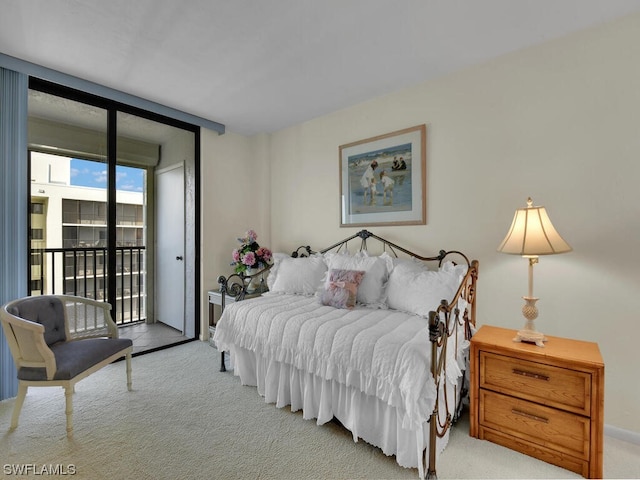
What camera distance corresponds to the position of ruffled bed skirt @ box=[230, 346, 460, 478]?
155cm

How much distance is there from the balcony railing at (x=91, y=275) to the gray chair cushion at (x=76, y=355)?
0.78 metres

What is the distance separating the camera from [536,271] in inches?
82.3

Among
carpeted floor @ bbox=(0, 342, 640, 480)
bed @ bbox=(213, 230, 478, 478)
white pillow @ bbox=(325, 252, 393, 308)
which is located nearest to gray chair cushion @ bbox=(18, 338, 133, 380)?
carpeted floor @ bbox=(0, 342, 640, 480)

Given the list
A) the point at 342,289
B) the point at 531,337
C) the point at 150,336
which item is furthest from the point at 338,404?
the point at 150,336

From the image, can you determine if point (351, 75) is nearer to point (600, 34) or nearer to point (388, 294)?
point (600, 34)

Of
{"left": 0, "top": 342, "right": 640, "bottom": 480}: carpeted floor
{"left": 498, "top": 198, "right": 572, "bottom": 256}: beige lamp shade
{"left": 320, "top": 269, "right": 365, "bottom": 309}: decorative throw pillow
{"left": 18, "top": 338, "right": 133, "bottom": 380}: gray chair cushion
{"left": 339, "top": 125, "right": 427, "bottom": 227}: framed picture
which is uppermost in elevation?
{"left": 339, "top": 125, "right": 427, "bottom": 227}: framed picture

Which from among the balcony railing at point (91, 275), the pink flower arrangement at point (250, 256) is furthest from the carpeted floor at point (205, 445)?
the pink flower arrangement at point (250, 256)

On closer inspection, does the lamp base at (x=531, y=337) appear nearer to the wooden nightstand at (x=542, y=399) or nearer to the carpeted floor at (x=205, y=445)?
the wooden nightstand at (x=542, y=399)

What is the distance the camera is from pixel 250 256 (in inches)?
129

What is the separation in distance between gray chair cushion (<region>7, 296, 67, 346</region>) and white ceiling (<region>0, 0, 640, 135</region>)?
1778mm

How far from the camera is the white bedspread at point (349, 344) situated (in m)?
1.46

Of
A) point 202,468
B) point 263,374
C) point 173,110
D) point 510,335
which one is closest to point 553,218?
point 510,335

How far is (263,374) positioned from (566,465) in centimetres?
186

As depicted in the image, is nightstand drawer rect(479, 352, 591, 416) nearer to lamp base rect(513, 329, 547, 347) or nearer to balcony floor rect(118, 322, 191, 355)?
lamp base rect(513, 329, 547, 347)
